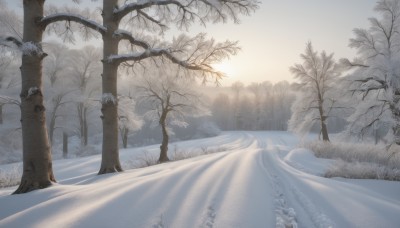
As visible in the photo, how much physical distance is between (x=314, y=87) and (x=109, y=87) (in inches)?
846

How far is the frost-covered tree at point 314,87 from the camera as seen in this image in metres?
25.0

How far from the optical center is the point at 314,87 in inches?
995

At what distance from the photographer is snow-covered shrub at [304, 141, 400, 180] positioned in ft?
26.6

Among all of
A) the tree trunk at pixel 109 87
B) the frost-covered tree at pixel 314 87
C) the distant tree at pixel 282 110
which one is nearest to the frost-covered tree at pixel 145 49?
the tree trunk at pixel 109 87

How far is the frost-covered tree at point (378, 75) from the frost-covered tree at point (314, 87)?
22.3ft

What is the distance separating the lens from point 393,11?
16.3 metres

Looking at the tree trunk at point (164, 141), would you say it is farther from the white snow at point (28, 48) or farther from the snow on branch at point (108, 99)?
the white snow at point (28, 48)

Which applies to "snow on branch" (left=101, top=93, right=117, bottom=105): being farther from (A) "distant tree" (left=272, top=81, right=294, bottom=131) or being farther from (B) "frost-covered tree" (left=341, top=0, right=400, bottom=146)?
(A) "distant tree" (left=272, top=81, right=294, bottom=131)

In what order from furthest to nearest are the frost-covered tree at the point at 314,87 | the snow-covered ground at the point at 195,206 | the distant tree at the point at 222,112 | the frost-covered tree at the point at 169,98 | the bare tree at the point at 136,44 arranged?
1. the distant tree at the point at 222,112
2. the frost-covered tree at the point at 314,87
3. the frost-covered tree at the point at 169,98
4. the bare tree at the point at 136,44
5. the snow-covered ground at the point at 195,206

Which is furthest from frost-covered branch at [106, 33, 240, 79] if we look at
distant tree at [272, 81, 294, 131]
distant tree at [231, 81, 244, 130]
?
distant tree at [231, 81, 244, 130]

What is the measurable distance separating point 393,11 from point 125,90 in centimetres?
1947

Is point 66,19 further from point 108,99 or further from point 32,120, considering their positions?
point 32,120

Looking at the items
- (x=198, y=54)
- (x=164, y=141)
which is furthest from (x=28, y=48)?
(x=164, y=141)

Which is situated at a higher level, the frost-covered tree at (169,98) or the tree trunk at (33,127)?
the frost-covered tree at (169,98)
